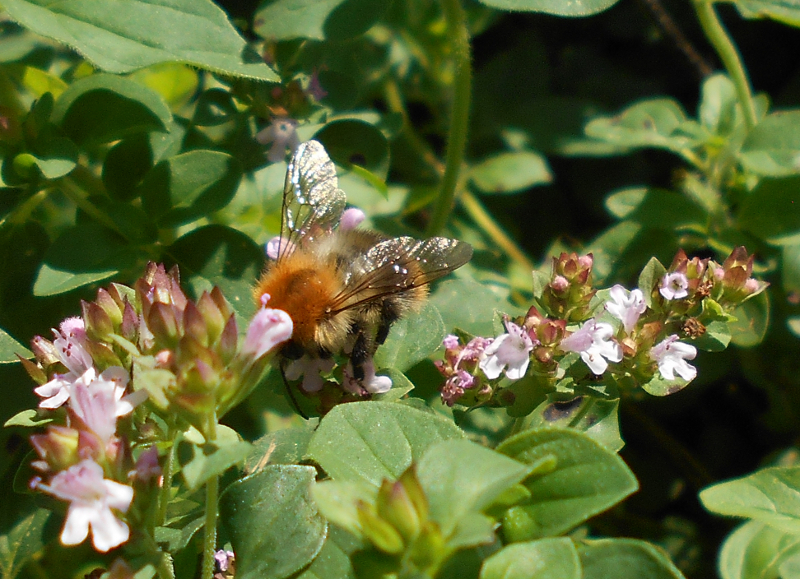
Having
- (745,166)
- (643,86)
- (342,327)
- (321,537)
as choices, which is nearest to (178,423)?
(321,537)

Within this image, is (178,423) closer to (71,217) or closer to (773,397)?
(71,217)

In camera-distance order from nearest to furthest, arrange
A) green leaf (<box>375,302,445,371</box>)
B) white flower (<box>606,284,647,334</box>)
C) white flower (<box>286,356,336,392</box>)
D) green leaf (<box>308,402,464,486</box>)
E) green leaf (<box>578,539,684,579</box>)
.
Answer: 1. green leaf (<box>578,539,684,579</box>)
2. green leaf (<box>308,402,464,486</box>)
3. white flower (<box>606,284,647,334</box>)
4. white flower (<box>286,356,336,392</box>)
5. green leaf (<box>375,302,445,371</box>)

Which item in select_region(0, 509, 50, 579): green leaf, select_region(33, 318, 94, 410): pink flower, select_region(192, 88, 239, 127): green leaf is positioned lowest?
select_region(0, 509, 50, 579): green leaf

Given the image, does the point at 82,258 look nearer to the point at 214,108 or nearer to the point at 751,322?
the point at 214,108

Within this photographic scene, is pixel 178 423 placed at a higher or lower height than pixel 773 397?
higher

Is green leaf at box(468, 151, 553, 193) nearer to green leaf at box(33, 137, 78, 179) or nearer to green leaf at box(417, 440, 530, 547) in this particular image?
green leaf at box(33, 137, 78, 179)

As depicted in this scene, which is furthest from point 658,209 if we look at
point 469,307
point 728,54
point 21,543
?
point 21,543

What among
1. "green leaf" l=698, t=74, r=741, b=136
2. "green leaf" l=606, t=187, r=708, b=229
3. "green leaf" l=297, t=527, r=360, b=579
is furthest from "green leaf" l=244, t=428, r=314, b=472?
"green leaf" l=698, t=74, r=741, b=136
